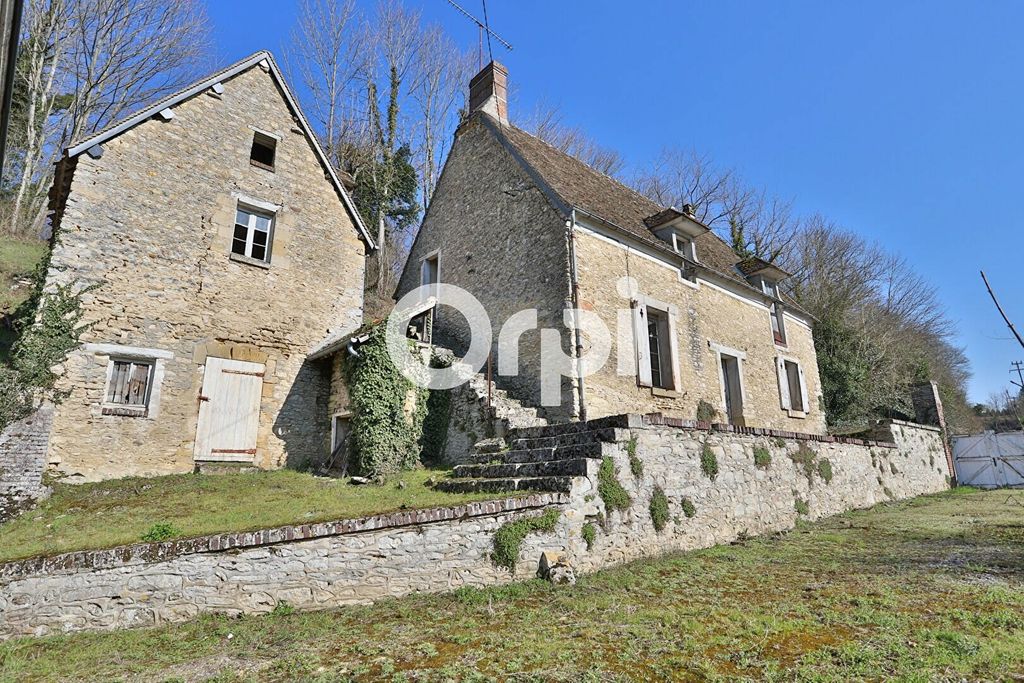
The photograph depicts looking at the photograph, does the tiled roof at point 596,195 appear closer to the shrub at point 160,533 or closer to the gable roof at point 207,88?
the gable roof at point 207,88

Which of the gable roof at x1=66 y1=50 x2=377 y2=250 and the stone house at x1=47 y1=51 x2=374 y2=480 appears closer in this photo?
the stone house at x1=47 y1=51 x2=374 y2=480

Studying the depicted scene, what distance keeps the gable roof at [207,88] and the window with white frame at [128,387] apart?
Result: 388cm

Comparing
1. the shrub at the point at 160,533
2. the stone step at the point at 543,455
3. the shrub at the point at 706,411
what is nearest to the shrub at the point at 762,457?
the shrub at the point at 706,411

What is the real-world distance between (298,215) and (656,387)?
29.6 feet

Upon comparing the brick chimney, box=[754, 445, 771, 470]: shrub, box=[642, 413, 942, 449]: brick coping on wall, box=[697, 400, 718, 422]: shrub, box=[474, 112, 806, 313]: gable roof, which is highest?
the brick chimney

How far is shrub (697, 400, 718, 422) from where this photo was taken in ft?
39.6

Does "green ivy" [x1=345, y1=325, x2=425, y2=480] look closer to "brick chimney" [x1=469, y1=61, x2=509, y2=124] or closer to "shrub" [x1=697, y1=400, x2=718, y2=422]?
"shrub" [x1=697, y1=400, x2=718, y2=422]

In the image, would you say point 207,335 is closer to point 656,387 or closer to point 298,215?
point 298,215

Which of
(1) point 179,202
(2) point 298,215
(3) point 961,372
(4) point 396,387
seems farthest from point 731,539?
(3) point 961,372

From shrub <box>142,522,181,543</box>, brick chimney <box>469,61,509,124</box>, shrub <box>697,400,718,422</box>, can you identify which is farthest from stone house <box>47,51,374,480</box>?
shrub <box>697,400,718,422</box>

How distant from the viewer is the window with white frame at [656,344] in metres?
11.2

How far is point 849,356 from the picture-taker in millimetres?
19875

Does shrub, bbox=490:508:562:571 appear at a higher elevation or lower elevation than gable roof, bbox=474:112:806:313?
lower

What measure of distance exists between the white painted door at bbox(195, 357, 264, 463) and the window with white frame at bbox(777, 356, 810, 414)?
44.6ft
